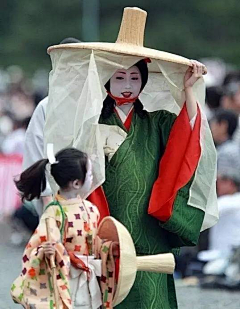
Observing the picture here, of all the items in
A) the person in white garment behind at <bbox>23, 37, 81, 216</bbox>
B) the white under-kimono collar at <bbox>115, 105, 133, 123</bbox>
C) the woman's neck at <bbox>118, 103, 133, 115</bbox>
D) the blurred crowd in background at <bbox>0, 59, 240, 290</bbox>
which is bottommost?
the blurred crowd in background at <bbox>0, 59, 240, 290</bbox>

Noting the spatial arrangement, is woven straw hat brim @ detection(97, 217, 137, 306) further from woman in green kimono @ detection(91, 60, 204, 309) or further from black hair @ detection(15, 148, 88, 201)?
woman in green kimono @ detection(91, 60, 204, 309)

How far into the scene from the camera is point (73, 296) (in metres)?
5.23

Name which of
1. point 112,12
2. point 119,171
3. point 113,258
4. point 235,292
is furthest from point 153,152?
point 112,12

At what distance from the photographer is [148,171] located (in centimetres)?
566

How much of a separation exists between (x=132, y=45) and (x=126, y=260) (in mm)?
1074

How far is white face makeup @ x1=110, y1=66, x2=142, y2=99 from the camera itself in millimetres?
5641

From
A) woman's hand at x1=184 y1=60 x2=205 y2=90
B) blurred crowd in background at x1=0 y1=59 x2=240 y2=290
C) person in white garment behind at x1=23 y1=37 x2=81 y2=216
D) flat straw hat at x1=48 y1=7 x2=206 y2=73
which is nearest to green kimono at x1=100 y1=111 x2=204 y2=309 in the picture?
woman's hand at x1=184 y1=60 x2=205 y2=90

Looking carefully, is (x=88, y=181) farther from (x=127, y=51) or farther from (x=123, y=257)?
(x=127, y=51)

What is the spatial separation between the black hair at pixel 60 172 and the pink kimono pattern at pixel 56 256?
10 centimetres

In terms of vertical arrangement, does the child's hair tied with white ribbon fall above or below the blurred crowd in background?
above

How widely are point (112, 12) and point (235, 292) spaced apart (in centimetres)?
2631

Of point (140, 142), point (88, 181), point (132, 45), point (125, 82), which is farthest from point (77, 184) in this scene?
point (132, 45)

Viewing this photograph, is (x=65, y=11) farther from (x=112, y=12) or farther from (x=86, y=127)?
(x=86, y=127)

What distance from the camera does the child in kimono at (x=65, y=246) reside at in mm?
5098
